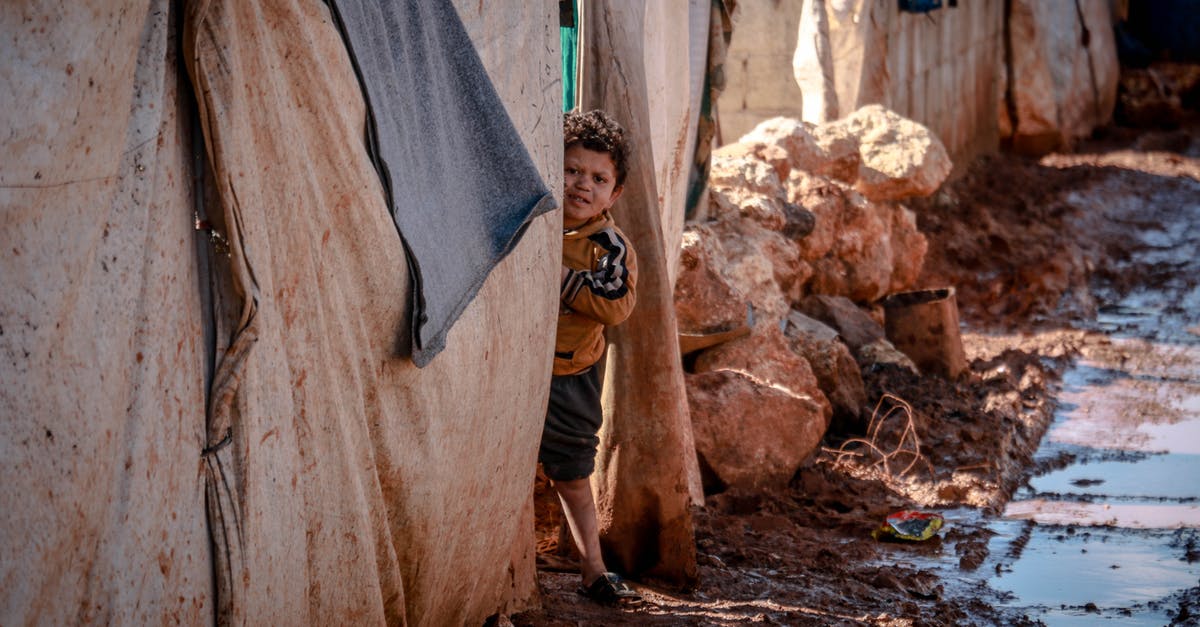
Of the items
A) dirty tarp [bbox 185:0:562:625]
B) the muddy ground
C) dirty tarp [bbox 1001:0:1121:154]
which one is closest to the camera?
dirty tarp [bbox 185:0:562:625]

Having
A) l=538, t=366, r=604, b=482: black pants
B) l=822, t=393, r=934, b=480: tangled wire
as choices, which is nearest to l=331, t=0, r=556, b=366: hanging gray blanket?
l=538, t=366, r=604, b=482: black pants

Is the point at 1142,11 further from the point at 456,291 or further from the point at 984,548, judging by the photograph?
the point at 456,291

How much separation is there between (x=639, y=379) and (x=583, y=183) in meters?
0.68

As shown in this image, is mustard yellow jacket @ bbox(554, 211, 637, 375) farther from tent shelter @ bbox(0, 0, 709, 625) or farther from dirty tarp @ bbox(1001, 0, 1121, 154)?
dirty tarp @ bbox(1001, 0, 1121, 154)

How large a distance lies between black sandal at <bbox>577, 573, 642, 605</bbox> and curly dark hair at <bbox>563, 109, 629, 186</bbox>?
1126mm

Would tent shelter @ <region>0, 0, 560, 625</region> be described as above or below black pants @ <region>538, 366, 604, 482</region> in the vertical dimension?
above

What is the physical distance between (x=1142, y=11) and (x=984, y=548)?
17.5 m

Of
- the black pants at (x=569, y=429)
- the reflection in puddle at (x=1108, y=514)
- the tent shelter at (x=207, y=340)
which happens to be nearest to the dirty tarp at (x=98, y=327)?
the tent shelter at (x=207, y=340)

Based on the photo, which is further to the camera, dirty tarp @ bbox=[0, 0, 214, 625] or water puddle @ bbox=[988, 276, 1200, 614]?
water puddle @ bbox=[988, 276, 1200, 614]

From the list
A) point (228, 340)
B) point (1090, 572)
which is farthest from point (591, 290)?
point (1090, 572)

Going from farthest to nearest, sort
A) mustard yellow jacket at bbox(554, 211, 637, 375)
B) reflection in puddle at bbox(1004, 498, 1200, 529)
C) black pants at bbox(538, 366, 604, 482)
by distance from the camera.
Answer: reflection in puddle at bbox(1004, 498, 1200, 529)
black pants at bbox(538, 366, 604, 482)
mustard yellow jacket at bbox(554, 211, 637, 375)

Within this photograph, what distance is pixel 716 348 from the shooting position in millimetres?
5801

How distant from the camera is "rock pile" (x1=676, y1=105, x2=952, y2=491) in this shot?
216 inches

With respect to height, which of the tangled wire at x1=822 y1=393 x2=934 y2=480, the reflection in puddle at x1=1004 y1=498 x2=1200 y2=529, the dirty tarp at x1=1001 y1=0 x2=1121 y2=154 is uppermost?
the dirty tarp at x1=1001 y1=0 x2=1121 y2=154
